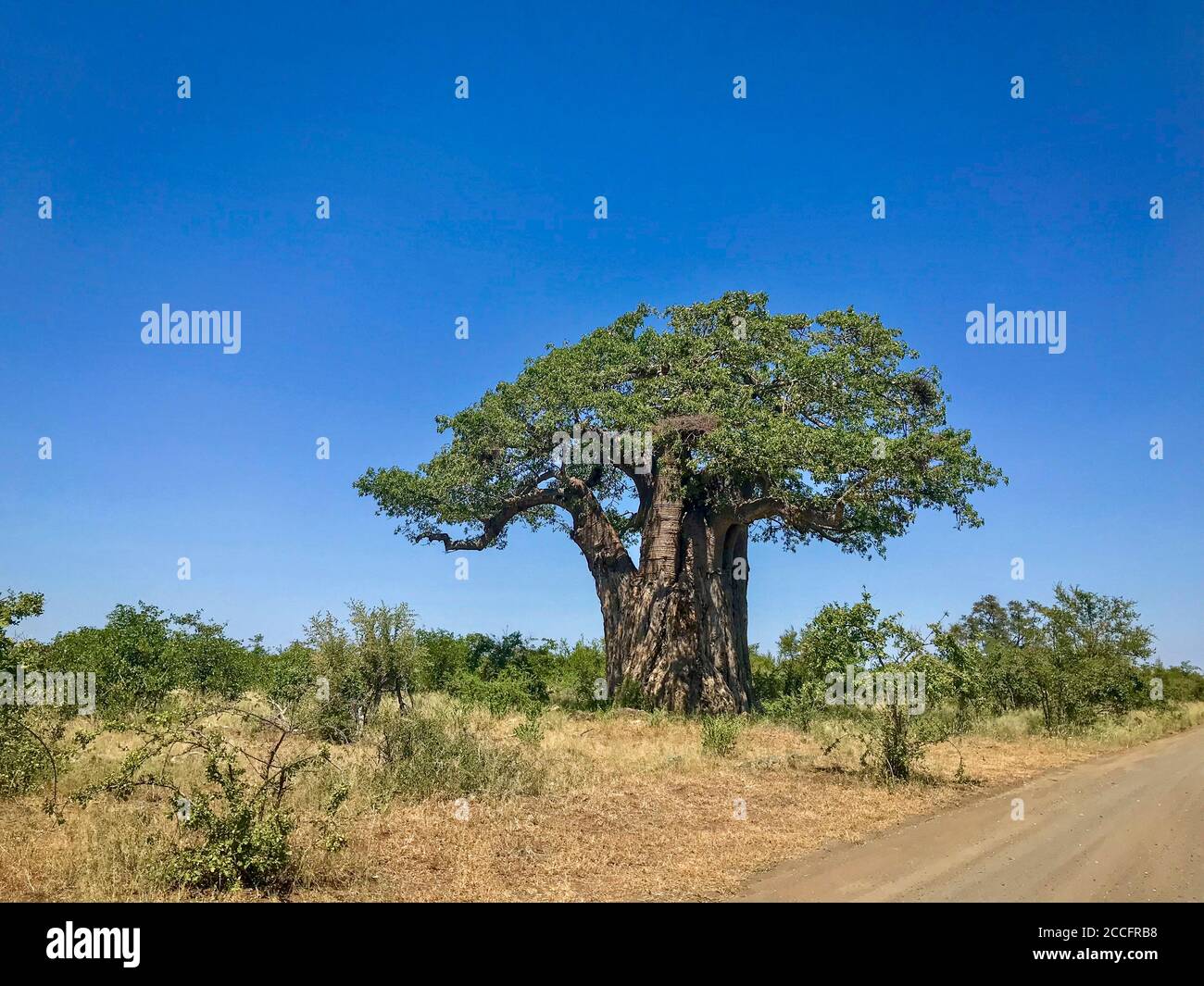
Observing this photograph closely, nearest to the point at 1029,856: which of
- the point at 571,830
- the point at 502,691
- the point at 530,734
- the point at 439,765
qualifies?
the point at 571,830

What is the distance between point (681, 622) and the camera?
70.6 feet

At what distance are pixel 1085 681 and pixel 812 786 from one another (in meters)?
14.7

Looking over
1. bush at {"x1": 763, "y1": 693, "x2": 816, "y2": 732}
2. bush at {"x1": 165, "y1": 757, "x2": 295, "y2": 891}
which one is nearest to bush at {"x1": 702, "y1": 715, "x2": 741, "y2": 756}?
bush at {"x1": 763, "y1": 693, "x2": 816, "y2": 732}

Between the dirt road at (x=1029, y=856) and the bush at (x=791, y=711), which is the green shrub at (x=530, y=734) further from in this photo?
the dirt road at (x=1029, y=856)

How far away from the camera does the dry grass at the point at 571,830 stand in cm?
701

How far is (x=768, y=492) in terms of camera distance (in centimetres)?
2053

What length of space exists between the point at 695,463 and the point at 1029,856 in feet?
44.4

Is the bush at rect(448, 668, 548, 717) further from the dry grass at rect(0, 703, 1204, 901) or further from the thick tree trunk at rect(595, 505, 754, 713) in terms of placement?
the dry grass at rect(0, 703, 1204, 901)

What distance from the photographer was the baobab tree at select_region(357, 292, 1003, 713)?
64.6ft

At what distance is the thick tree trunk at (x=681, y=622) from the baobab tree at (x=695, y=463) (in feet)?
0.15

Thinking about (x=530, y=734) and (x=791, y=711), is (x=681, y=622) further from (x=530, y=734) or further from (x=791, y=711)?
(x=530, y=734)
